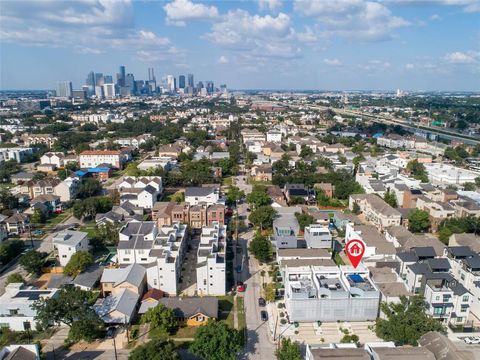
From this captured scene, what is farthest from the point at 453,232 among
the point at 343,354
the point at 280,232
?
the point at 343,354

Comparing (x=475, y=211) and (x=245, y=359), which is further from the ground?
(x=475, y=211)

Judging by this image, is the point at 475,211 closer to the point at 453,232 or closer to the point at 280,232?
the point at 453,232

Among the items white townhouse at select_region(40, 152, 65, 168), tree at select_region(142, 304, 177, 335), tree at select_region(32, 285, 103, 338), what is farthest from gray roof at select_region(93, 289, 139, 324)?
white townhouse at select_region(40, 152, 65, 168)

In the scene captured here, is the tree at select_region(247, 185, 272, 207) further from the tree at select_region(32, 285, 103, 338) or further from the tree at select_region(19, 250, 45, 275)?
the tree at select_region(32, 285, 103, 338)

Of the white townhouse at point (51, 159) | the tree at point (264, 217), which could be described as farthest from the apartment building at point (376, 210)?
the white townhouse at point (51, 159)

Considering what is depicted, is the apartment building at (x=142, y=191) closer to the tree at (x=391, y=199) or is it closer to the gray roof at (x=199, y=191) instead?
the gray roof at (x=199, y=191)

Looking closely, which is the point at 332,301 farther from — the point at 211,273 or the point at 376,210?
the point at 376,210
